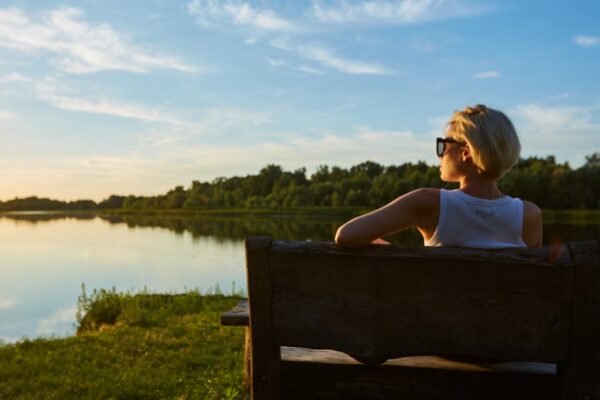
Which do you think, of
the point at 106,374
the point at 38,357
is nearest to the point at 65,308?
the point at 38,357

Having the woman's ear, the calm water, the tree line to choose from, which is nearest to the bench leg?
the woman's ear

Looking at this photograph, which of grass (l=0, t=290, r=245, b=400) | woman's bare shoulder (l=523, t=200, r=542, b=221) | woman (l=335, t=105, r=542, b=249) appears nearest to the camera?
woman (l=335, t=105, r=542, b=249)

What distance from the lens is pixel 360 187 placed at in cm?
7356

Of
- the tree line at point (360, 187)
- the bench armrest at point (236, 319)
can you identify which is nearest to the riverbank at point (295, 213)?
the tree line at point (360, 187)

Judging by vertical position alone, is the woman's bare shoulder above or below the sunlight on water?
above

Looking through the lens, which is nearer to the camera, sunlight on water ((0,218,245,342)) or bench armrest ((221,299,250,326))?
bench armrest ((221,299,250,326))

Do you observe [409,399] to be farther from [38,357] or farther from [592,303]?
[38,357]

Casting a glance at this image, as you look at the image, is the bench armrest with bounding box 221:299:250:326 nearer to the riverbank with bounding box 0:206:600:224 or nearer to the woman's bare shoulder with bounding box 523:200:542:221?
the woman's bare shoulder with bounding box 523:200:542:221

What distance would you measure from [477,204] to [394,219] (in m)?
0.40

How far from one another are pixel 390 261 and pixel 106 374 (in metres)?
5.54

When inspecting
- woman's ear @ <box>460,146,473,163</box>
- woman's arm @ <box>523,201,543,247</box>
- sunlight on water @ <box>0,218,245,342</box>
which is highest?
woman's ear @ <box>460,146,473,163</box>

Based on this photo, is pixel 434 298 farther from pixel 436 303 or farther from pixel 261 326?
pixel 261 326

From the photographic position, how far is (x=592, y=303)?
5.99ft

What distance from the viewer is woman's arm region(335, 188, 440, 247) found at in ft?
6.42
